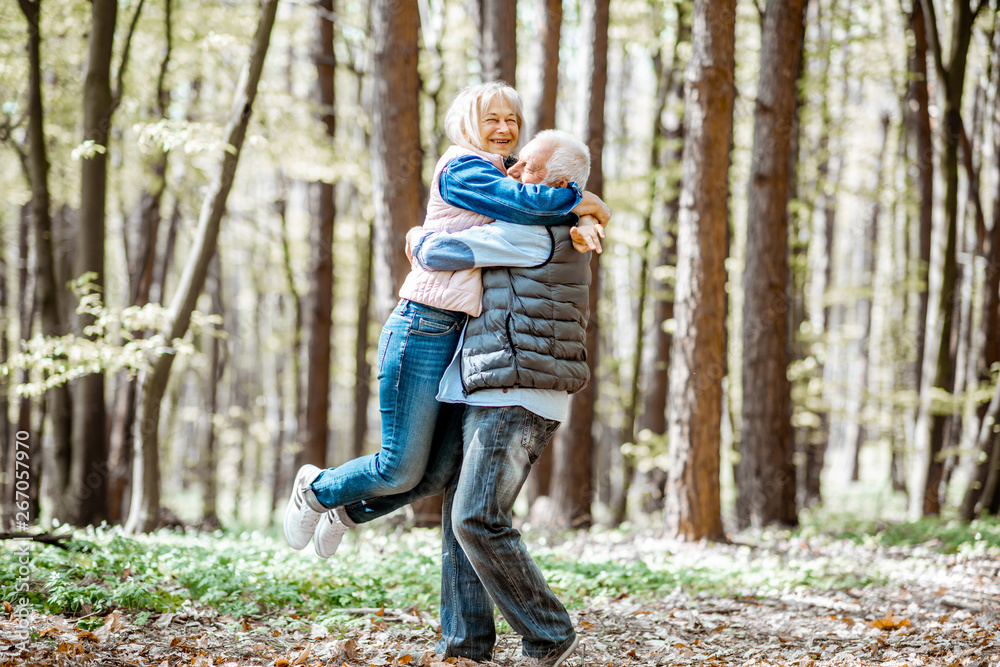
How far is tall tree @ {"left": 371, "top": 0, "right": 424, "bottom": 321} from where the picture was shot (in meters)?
7.15

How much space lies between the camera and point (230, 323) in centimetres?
2234

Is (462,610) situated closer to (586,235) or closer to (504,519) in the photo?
(504,519)

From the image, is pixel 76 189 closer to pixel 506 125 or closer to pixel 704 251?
pixel 704 251

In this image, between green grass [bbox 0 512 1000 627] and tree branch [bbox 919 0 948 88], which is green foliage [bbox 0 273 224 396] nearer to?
green grass [bbox 0 512 1000 627]

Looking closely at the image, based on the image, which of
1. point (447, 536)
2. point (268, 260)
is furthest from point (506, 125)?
point (268, 260)

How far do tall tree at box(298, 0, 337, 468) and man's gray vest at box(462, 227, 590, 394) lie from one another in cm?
893

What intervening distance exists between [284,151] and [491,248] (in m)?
8.41

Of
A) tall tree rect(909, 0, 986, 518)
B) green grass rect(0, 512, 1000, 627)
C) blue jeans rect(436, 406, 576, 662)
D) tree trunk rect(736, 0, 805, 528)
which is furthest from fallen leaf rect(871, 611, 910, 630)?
tall tree rect(909, 0, 986, 518)

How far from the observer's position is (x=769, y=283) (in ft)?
27.1

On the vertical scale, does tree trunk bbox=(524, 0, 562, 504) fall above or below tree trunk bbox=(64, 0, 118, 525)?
above

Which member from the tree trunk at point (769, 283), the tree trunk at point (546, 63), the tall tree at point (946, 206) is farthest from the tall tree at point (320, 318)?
the tall tree at point (946, 206)

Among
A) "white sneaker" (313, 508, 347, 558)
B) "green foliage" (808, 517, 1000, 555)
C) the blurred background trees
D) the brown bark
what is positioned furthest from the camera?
the brown bark

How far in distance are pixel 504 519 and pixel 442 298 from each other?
916 mm
